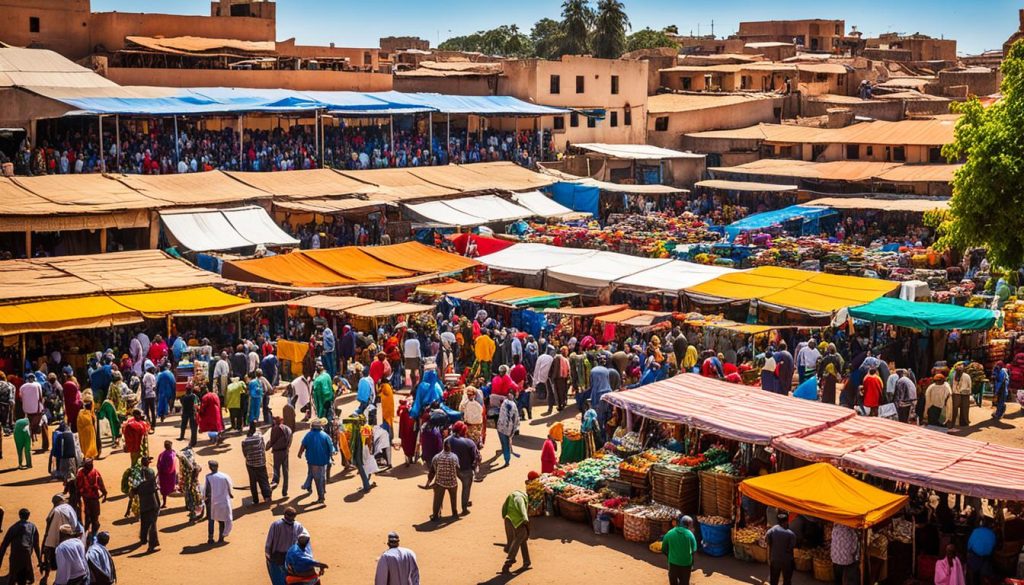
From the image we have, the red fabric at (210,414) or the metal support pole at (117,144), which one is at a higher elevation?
the metal support pole at (117,144)

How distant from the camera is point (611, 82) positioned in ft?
159

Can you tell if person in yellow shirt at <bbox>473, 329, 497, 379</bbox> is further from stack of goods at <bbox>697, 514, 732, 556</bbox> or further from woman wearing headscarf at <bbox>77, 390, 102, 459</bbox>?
stack of goods at <bbox>697, 514, 732, 556</bbox>

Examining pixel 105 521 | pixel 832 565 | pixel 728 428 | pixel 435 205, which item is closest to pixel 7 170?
pixel 435 205

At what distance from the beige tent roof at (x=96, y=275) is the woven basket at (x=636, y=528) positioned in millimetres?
13022

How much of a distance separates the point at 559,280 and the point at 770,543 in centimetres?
1479

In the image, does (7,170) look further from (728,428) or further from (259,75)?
(728,428)

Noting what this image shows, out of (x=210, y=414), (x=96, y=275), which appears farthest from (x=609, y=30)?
(x=210, y=414)

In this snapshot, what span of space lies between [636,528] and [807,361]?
8.06m

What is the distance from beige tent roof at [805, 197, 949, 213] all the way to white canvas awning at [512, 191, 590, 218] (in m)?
7.16

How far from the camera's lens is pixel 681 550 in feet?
41.7

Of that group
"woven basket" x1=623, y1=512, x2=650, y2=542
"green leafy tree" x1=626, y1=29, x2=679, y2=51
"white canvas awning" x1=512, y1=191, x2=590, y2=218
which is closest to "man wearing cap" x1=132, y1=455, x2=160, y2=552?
"woven basket" x1=623, y1=512, x2=650, y2=542

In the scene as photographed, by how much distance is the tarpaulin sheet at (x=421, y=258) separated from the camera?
28500mm

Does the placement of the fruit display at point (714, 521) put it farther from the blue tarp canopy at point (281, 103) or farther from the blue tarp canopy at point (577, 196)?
the blue tarp canopy at point (577, 196)

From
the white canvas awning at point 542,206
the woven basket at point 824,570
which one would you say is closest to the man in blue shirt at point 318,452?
the woven basket at point 824,570
